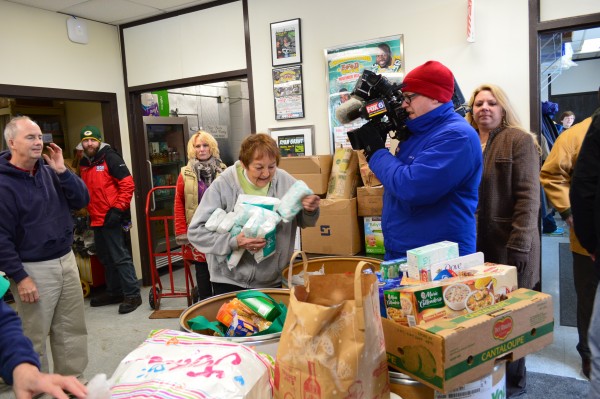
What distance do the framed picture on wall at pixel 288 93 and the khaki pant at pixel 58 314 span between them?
1970 mm

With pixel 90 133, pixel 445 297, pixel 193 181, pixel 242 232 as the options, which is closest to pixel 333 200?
pixel 193 181

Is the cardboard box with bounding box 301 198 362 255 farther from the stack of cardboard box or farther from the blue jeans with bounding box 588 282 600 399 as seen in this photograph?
the blue jeans with bounding box 588 282 600 399

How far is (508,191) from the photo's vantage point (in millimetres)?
2240

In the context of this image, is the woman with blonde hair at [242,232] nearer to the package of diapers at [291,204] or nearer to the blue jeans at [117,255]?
the package of diapers at [291,204]

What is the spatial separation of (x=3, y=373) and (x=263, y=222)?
922mm

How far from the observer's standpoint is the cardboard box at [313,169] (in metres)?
3.14

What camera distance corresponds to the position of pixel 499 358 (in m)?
1.00

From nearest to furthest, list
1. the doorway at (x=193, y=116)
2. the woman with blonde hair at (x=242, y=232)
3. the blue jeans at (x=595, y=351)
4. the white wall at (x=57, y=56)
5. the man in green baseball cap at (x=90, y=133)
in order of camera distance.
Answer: the blue jeans at (x=595, y=351), the woman with blonde hair at (x=242, y=232), the white wall at (x=57, y=56), the man in green baseball cap at (x=90, y=133), the doorway at (x=193, y=116)

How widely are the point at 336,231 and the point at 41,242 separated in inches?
71.5

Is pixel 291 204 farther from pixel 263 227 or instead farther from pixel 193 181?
pixel 193 181

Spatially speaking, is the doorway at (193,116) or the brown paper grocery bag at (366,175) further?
the doorway at (193,116)

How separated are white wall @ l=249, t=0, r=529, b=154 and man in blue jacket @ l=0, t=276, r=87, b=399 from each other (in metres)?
2.77

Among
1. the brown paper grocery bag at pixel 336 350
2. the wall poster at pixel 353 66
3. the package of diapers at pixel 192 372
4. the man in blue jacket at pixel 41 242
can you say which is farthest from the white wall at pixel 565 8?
the man in blue jacket at pixel 41 242

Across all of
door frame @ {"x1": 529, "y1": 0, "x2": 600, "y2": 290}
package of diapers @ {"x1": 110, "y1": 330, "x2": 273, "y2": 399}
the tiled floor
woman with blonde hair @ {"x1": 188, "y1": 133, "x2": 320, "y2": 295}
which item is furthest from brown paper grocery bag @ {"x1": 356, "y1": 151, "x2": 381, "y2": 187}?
package of diapers @ {"x1": 110, "y1": 330, "x2": 273, "y2": 399}
